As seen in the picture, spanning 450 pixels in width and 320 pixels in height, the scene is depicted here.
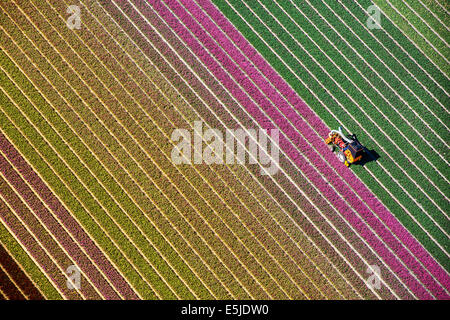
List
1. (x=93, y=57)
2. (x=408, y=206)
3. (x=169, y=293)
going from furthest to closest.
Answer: (x=93, y=57) < (x=408, y=206) < (x=169, y=293)

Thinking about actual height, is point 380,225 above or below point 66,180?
below

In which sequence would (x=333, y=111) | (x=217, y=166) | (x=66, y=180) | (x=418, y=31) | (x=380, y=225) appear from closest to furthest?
(x=380, y=225) → (x=66, y=180) → (x=217, y=166) → (x=333, y=111) → (x=418, y=31)

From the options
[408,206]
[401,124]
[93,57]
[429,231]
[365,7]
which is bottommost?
[429,231]

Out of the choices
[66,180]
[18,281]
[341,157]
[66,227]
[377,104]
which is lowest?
[341,157]

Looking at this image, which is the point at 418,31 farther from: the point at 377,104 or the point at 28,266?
the point at 28,266

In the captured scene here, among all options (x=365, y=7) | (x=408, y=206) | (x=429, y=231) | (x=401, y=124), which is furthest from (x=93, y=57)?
(x=429, y=231)

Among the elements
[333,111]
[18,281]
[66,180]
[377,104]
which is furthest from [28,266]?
[377,104]

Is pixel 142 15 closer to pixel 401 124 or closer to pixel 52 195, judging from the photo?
pixel 52 195
